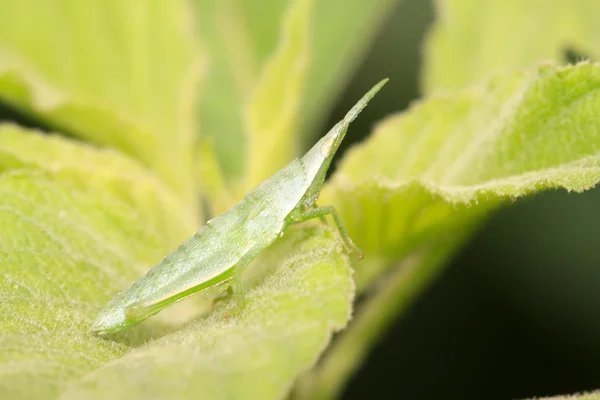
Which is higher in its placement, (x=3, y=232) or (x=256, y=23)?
(x=256, y=23)

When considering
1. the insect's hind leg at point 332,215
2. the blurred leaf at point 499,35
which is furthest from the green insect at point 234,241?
the blurred leaf at point 499,35

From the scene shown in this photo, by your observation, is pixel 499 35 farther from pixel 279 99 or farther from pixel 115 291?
pixel 115 291

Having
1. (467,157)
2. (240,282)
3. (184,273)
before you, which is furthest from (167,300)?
(467,157)

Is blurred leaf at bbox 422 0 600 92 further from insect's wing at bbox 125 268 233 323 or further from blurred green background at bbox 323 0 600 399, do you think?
insect's wing at bbox 125 268 233 323

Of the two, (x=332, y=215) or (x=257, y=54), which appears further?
(x=257, y=54)

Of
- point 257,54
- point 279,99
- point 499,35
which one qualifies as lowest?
point 499,35

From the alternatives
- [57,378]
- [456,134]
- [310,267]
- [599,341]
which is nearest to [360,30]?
[456,134]

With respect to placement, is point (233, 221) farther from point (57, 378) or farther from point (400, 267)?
point (57, 378)

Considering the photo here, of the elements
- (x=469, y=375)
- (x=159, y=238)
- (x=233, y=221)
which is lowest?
(x=469, y=375)
